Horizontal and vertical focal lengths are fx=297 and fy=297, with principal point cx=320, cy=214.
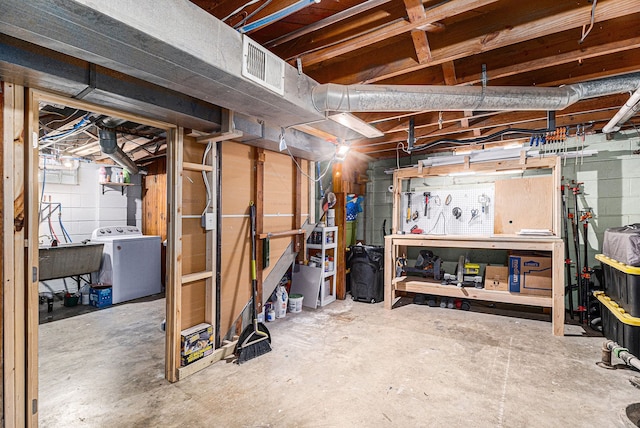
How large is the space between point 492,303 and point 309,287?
2.63 m

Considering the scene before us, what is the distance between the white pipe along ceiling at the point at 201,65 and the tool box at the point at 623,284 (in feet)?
5.04

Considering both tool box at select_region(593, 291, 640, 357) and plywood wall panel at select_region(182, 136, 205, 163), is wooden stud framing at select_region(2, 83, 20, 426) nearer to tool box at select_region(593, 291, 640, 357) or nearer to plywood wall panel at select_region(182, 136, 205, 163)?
plywood wall panel at select_region(182, 136, 205, 163)

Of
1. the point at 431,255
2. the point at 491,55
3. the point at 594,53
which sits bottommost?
the point at 431,255

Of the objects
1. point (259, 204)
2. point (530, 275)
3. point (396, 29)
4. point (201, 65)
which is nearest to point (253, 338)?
point (259, 204)

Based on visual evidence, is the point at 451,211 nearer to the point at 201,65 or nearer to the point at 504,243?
the point at 504,243

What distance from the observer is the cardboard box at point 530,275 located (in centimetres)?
356

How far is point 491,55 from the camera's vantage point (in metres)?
2.16

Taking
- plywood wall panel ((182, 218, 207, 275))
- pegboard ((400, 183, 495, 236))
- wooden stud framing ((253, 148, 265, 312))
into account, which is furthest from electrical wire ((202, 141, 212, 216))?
pegboard ((400, 183, 495, 236))

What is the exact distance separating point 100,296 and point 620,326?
591 centimetres

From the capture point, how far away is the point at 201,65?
1.40 meters

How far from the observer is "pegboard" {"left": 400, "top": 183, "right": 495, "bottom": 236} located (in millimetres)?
4188

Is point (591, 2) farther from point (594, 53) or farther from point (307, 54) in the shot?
point (307, 54)

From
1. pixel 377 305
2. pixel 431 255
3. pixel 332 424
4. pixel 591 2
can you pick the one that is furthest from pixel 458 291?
pixel 591 2

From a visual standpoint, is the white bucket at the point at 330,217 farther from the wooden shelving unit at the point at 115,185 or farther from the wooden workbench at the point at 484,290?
the wooden shelving unit at the point at 115,185
